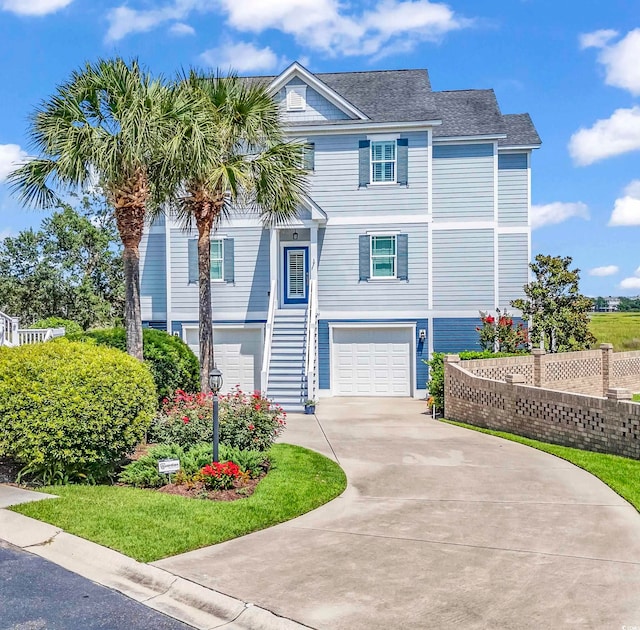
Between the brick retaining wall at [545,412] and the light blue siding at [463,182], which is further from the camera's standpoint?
the light blue siding at [463,182]

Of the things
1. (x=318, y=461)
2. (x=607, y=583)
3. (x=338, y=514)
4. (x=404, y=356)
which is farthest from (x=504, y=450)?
(x=404, y=356)

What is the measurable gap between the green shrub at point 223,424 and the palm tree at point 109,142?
241cm

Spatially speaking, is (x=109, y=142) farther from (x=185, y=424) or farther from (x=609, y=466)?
(x=609, y=466)

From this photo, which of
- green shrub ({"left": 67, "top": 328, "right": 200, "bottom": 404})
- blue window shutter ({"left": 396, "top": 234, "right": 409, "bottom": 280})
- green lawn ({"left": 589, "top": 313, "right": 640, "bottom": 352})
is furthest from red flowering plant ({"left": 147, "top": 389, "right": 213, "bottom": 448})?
green lawn ({"left": 589, "top": 313, "right": 640, "bottom": 352})

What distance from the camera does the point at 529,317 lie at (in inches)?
778

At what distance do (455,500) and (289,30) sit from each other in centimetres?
1272

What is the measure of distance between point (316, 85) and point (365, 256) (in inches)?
210

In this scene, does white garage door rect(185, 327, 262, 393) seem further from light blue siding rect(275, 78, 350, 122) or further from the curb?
the curb

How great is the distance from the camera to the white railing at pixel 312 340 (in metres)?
17.5

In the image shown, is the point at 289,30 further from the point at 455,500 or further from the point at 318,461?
the point at 455,500

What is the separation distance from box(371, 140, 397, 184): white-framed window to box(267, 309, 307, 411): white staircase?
4613 mm

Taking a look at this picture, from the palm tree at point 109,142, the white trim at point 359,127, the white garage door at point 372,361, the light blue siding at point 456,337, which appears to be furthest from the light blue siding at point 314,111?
the palm tree at point 109,142

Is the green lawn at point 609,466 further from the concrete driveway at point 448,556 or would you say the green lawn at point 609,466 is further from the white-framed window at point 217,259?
the white-framed window at point 217,259

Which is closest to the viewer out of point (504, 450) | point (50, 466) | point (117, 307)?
point (50, 466)
